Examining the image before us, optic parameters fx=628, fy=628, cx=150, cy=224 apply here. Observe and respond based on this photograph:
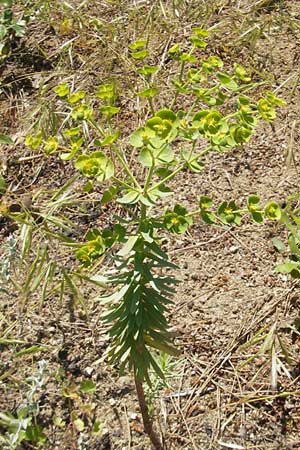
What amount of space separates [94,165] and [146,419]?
72 centimetres

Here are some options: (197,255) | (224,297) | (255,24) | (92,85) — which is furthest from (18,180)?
(255,24)

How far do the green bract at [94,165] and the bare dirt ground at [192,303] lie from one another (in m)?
0.78

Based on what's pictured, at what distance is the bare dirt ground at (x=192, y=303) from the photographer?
1.70m

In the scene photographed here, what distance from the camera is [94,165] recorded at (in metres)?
1.15

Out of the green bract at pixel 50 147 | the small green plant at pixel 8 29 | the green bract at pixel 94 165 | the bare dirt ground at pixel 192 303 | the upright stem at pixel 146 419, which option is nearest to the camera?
the green bract at pixel 94 165

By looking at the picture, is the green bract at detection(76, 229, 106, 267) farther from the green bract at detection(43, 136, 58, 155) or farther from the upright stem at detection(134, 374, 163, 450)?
the upright stem at detection(134, 374, 163, 450)

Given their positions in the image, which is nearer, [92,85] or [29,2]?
[92,85]

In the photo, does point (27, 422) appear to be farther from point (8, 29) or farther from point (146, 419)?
point (8, 29)

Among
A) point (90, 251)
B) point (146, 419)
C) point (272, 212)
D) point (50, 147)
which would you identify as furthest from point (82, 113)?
point (146, 419)

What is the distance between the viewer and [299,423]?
166 centimetres

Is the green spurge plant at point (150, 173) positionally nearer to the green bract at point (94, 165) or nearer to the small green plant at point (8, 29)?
the green bract at point (94, 165)

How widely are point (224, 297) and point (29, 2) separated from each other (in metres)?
1.68

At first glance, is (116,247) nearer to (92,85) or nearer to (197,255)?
(197,255)

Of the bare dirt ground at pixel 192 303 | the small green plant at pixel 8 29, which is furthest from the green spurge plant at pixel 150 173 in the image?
the small green plant at pixel 8 29
